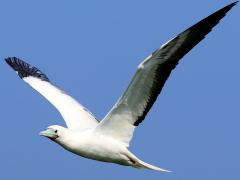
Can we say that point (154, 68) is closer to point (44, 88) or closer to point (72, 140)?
point (72, 140)

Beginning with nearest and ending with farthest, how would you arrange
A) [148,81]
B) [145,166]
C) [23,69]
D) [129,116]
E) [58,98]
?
[148,81] < [129,116] < [145,166] < [58,98] < [23,69]

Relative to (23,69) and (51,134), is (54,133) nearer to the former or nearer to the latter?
(51,134)

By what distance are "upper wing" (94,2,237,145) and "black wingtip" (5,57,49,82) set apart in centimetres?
440

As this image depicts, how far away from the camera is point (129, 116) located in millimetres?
12055

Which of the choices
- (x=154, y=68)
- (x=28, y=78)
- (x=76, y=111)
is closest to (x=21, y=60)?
(x=28, y=78)

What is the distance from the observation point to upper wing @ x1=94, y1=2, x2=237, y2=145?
10.8 m

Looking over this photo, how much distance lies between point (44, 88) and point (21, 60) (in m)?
2.47

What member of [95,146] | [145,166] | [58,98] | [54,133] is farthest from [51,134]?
[58,98]

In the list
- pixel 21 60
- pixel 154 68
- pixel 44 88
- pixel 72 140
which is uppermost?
pixel 21 60

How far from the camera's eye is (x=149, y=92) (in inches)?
458

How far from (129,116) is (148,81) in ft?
3.10

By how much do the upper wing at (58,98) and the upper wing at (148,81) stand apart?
114 centimetres

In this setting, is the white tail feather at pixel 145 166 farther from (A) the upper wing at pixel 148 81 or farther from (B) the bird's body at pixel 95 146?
(A) the upper wing at pixel 148 81

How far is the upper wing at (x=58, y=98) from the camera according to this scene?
13.5 metres
